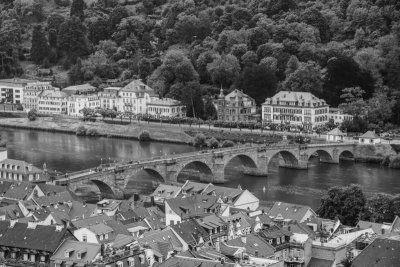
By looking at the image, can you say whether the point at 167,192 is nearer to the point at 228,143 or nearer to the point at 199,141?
the point at 228,143

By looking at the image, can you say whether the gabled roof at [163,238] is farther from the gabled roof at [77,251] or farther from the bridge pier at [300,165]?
the bridge pier at [300,165]

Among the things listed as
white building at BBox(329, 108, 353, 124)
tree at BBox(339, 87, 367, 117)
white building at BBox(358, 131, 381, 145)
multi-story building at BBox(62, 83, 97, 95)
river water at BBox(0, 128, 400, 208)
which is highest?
multi-story building at BBox(62, 83, 97, 95)

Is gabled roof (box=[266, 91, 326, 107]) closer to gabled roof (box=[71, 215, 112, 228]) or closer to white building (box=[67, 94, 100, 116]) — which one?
white building (box=[67, 94, 100, 116])

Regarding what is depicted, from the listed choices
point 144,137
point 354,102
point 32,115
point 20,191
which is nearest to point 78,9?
point 32,115

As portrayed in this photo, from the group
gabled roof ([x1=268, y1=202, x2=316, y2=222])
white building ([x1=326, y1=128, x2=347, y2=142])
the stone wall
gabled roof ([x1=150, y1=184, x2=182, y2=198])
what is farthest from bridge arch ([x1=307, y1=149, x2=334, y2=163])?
gabled roof ([x1=268, y1=202, x2=316, y2=222])

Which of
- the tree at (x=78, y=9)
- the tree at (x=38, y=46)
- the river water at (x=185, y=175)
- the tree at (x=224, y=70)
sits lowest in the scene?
the river water at (x=185, y=175)

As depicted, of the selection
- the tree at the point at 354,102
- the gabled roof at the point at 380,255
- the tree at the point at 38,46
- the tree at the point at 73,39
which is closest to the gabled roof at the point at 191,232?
the gabled roof at the point at 380,255
